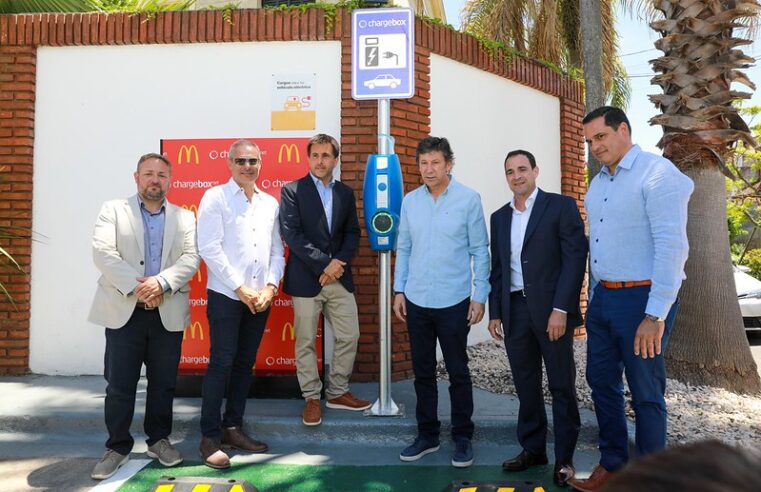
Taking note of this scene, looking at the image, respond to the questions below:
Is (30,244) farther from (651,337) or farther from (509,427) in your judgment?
(651,337)

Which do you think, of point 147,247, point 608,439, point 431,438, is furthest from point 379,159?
point 608,439

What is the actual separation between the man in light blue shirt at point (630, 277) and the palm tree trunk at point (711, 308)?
2.44 meters

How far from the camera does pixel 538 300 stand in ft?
12.4

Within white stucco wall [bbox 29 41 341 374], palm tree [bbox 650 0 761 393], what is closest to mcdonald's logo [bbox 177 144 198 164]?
white stucco wall [bbox 29 41 341 374]

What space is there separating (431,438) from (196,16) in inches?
184

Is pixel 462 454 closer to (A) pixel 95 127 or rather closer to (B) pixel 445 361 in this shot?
(B) pixel 445 361

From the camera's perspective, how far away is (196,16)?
612 centimetres

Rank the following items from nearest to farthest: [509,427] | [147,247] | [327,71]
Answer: [147,247], [509,427], [327,71]

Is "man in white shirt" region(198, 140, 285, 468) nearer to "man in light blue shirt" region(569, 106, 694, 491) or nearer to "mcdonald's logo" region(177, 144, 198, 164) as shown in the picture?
"mcdonald's logo" region(177, 144, 198, 164)

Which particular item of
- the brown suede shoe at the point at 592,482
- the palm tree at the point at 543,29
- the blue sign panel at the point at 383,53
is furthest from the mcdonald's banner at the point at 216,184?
the palm tree at the point at 543,29

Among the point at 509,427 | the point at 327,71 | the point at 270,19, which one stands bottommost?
the point at 509,427

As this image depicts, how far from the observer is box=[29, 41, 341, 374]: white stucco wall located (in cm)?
611

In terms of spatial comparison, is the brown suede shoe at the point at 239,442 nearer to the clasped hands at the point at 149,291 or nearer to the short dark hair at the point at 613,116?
the clasped hands at the point at 149,291

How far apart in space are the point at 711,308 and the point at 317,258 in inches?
145
